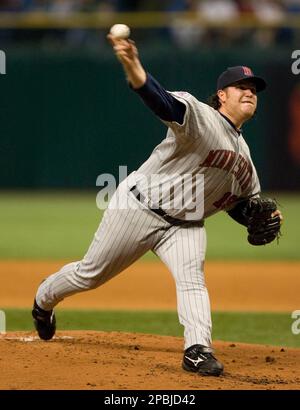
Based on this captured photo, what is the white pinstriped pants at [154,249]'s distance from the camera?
501cm

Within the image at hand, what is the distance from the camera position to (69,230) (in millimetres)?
12758

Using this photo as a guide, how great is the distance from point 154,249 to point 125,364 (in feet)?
2.14

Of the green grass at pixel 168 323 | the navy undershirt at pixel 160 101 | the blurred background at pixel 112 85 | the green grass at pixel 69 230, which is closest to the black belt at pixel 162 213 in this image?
the navy undershirt at pixel 160 101

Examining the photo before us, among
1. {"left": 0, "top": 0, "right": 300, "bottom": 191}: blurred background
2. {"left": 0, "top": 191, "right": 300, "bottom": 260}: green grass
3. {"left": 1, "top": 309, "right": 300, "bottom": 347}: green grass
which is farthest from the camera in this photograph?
{"left": 0, "top": 0, "right": 300, "bottom": 191}: blurred background

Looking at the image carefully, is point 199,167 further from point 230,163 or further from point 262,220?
point 262,220

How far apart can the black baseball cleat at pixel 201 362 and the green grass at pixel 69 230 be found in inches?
209

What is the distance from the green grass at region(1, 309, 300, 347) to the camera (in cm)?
656

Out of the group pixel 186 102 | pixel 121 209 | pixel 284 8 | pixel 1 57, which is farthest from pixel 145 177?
pixel 284 8

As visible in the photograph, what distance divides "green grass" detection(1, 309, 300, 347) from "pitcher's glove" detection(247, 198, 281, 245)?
105 centimetres

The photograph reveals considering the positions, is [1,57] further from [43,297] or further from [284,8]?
[43,297]

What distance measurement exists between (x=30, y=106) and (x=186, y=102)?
11554 millimetres

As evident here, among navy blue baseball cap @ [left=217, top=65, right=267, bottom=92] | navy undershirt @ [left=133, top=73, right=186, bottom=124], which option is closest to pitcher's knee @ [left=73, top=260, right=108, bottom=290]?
navy undershirt @ [left=133, top=73, right=186, bottom=124]

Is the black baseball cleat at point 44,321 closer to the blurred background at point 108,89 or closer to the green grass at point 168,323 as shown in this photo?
the green grass at point 168,323

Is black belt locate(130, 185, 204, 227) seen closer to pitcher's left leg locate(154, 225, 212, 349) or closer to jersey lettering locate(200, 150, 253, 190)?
pitcher's left leg locate(154, 225, 212, 349)
